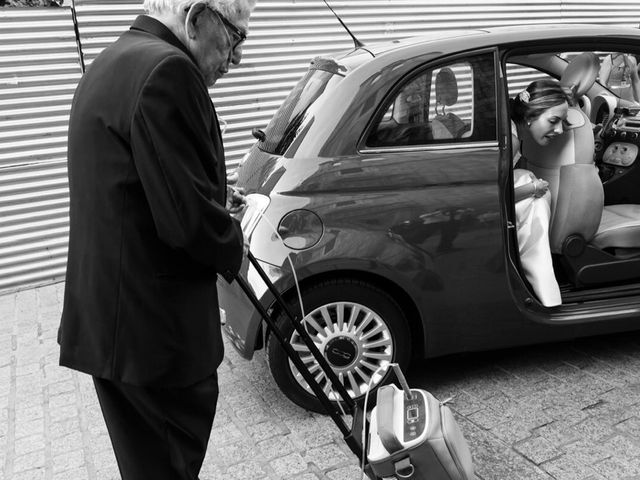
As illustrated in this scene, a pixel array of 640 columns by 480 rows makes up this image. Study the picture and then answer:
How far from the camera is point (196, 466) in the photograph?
212 cm

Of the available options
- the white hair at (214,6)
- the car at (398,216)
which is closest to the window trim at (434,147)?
the car at (398,216)

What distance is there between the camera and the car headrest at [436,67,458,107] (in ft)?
10.7

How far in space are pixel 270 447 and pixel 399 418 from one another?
1.08 m

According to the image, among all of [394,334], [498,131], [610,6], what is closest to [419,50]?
[498,131]

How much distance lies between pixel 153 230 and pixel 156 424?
0.61m

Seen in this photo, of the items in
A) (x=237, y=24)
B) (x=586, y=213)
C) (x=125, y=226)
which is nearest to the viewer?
(x=125, y=226)

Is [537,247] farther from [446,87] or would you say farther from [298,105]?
[298,105]

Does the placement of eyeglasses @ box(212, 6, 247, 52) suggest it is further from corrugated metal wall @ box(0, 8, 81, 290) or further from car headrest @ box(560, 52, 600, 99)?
corrugated metal wall @ box(0, 8, 81, 290)

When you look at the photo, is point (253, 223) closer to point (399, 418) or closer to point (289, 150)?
point (289, 150)

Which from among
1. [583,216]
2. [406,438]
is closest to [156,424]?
[406,438]

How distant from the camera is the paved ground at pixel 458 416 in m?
2.90

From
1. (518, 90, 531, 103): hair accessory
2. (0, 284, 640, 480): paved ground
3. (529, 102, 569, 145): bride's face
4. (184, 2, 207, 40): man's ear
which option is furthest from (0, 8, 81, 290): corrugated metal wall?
(184, 2, 207, 40): man's ear

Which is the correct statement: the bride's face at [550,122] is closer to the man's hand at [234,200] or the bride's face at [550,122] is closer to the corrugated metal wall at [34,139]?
the man's hand at [234,200]

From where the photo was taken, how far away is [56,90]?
5938 mm
